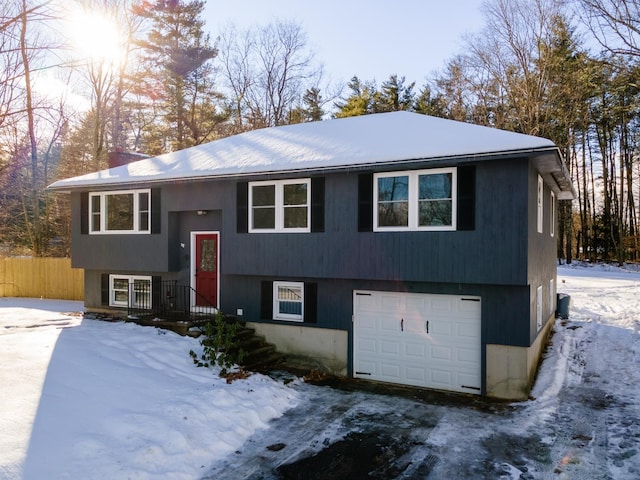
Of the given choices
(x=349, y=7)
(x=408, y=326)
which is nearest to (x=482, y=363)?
(x=408, y=326)

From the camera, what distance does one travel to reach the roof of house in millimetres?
9133

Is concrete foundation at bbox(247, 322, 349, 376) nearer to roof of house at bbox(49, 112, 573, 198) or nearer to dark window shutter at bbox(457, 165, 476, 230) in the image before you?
dark window shutter at bbox(457, 165, 476, 230)

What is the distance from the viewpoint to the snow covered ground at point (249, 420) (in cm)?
583

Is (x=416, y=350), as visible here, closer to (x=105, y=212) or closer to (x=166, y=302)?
(x=166, y=302)

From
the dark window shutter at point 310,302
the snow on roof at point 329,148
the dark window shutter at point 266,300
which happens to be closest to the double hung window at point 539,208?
the snow on roof at point 329,148

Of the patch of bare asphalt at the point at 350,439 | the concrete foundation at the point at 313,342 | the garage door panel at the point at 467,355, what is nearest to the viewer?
the patch of bare asphalt at the point at 350,439

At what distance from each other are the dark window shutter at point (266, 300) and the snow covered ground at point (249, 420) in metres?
2.07

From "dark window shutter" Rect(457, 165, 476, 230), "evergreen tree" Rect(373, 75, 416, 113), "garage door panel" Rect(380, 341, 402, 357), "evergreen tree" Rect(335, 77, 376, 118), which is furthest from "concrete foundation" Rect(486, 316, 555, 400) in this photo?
"evergreen tree" Rect(373, 75, 416, 113)

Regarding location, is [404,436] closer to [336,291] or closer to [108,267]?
[336,291]

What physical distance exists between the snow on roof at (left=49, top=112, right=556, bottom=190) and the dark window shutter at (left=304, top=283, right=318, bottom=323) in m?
3.01

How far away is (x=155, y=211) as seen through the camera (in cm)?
1290

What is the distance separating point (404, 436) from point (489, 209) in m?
4.74

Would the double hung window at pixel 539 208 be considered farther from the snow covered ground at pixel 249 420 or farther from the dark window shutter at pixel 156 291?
the dark window shutter at pixel 156 291

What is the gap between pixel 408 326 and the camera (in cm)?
1022
